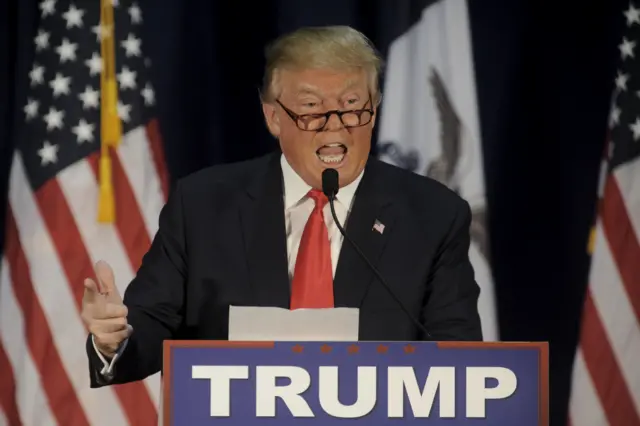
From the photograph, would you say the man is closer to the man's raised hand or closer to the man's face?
the man's face

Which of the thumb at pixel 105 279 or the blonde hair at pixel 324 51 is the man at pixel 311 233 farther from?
the thumb at pixel 105 279

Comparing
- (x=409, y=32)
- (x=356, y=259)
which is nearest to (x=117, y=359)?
(x=356, y=259)

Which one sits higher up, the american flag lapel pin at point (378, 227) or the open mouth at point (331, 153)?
the open mouth at point (331, 153)

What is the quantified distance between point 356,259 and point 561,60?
155 cm

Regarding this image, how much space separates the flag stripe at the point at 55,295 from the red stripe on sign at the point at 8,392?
5.9 inches

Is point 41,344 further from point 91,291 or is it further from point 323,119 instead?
point 91,291

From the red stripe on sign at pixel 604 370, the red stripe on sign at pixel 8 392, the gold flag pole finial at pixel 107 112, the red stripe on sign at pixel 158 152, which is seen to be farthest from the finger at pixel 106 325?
the red stripe on sign at pixel 604 370

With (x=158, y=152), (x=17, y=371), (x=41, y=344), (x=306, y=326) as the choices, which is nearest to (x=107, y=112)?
(x=158, y=152)

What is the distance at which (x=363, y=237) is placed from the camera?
6.94 feet

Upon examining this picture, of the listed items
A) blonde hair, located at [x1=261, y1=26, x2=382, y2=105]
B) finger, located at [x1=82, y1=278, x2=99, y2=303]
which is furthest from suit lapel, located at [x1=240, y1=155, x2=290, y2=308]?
finger, located at [x1=82, y1=278, x2=99, y2=303]

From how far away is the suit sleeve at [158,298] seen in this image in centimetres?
187

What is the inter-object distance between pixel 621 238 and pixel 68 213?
1.86 m

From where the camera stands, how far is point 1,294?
3139 millimetres

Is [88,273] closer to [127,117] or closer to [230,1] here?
[127,117]
